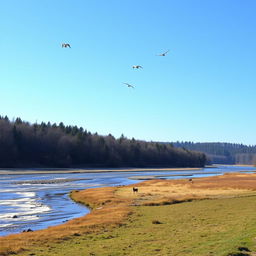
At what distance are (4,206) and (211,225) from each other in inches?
1012

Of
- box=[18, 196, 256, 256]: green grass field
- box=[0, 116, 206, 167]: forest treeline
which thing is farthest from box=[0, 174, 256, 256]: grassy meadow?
box=[0, 116, 206, 167]: forest treeline

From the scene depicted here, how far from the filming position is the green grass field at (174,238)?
16625 mm

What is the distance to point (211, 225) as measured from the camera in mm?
23078

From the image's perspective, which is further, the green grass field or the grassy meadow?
the grassy meadow

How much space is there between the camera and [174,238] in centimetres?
1967

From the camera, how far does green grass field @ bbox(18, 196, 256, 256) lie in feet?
54.5

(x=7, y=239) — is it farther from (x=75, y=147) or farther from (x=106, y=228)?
(x=75, y=147)

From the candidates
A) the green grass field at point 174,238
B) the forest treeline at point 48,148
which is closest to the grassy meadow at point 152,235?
the green grass field at point 174,238

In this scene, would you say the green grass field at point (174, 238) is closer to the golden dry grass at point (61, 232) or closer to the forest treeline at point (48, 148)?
the golden dry grass at point (61, 232)

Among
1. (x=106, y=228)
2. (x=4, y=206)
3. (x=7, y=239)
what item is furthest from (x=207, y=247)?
(x=4, y=206)

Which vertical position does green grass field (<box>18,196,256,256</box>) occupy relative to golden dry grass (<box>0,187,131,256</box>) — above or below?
above

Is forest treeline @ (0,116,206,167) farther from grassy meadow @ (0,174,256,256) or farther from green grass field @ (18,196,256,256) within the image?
green grass field @ (18,196,256,256)

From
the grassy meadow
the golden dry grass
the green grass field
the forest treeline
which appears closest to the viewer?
the green grass field

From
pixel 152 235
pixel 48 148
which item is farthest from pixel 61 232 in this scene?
pixel 48 148
